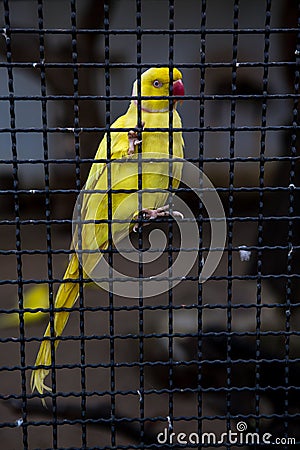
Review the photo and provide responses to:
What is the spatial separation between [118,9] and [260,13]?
32cm

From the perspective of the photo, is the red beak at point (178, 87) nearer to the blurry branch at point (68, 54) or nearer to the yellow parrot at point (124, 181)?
the yellow parrot at point (124, 181)

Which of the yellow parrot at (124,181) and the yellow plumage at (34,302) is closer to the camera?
the yellow parrot at (124,181)

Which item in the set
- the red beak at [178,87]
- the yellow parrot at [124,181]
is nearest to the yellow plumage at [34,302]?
the yellow parrot at [124,181]

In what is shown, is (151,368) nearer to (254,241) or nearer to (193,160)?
(254,241)

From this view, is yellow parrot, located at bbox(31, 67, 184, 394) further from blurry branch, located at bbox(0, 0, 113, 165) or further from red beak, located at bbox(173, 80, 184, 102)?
blurry branch, located at bbox(0, 0, 113, 165)

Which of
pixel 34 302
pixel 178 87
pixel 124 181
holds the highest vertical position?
pixel 178 87

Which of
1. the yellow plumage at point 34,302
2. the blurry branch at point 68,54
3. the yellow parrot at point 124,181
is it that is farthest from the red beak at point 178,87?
the yellow plumage at point 34,302

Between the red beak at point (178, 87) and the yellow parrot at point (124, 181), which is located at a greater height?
the red beak at point (178, 87)

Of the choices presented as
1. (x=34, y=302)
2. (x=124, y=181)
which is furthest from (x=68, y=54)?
(x=34, y=302)

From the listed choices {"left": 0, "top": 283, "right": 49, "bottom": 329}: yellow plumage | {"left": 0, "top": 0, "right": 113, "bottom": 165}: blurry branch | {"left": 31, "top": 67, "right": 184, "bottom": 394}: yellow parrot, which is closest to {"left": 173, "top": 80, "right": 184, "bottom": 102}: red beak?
{"left": 31, "top": 67, "right": 184, "bottom": 394}: yellow parrot

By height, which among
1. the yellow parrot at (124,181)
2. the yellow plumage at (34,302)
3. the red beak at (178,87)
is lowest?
the yellow plumage at (34,302)

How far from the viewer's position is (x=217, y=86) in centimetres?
142

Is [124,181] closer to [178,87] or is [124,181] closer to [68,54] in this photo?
[178,87]

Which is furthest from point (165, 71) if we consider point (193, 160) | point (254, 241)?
point (254, 241)
